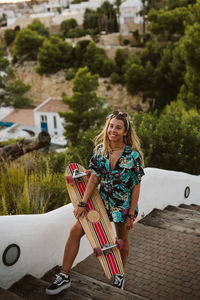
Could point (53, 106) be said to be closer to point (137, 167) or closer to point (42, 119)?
point (42, 119)

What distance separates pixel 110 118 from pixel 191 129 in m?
3.58

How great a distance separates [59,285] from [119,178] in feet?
2.65

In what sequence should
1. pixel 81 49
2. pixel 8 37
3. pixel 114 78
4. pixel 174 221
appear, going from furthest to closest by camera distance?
pixel 8 37, pixel 81 49, pixel 114 78, pixel 174 221

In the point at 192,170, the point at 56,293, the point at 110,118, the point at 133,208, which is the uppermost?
the point at 110,118

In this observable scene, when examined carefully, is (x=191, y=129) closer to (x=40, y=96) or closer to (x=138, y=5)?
(x=40, y=96)

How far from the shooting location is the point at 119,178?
2184 mm

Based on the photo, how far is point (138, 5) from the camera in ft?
148

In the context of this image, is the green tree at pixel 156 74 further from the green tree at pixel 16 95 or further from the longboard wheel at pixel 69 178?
the longboard wheel at pixel 69 178

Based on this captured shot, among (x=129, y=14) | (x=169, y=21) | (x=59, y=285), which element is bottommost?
(x=59, y=285)

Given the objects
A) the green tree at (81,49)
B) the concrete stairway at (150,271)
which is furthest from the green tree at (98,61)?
the concrete stairway at (150,271)

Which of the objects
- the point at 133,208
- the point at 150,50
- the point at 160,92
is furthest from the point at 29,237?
the point at 150,50

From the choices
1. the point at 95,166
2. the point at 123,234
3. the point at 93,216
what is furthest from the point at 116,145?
the point at 123,234

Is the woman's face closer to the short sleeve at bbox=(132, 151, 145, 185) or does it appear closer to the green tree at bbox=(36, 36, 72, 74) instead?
the short sleeve at bbox=(132, 151, 145, 185)

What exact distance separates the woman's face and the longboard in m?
0.36
